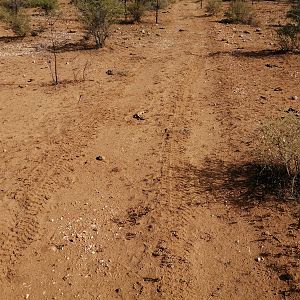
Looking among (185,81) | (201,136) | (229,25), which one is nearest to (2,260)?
(201,136)

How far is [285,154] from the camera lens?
6289 mm

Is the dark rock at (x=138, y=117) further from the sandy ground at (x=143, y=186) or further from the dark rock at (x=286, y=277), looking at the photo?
the dark rock at (x=286, y=277)

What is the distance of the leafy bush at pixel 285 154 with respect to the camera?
20.9 ft

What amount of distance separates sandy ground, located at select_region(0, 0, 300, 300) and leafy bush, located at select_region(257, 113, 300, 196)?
403 millimetres

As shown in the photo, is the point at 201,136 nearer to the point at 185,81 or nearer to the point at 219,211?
the point at 219,211

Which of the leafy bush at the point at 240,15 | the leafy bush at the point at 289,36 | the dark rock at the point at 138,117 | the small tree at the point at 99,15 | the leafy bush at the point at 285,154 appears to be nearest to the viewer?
the leafy bush at the point at 285,154

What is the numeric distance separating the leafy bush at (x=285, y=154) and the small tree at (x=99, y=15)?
9.75 m

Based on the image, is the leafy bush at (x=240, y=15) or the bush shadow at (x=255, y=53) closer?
the bush shadow at (x=255, y=53)

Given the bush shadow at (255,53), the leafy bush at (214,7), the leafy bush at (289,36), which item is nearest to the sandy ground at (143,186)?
the bush shadow at (255,53)

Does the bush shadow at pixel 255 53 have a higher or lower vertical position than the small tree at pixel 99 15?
lower

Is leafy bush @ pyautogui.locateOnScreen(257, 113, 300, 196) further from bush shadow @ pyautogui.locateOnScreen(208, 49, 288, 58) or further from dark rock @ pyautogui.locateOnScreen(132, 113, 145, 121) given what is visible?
bush shadow @ pyautogui.locateOnScreen(208, 49, 288, 58)

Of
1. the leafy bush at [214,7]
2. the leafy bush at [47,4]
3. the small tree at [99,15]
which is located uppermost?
the small tree at [99,15]

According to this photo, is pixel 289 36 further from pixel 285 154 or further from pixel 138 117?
pixel 285 154

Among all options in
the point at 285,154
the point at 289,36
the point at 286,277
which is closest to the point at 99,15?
the point at 289,36
